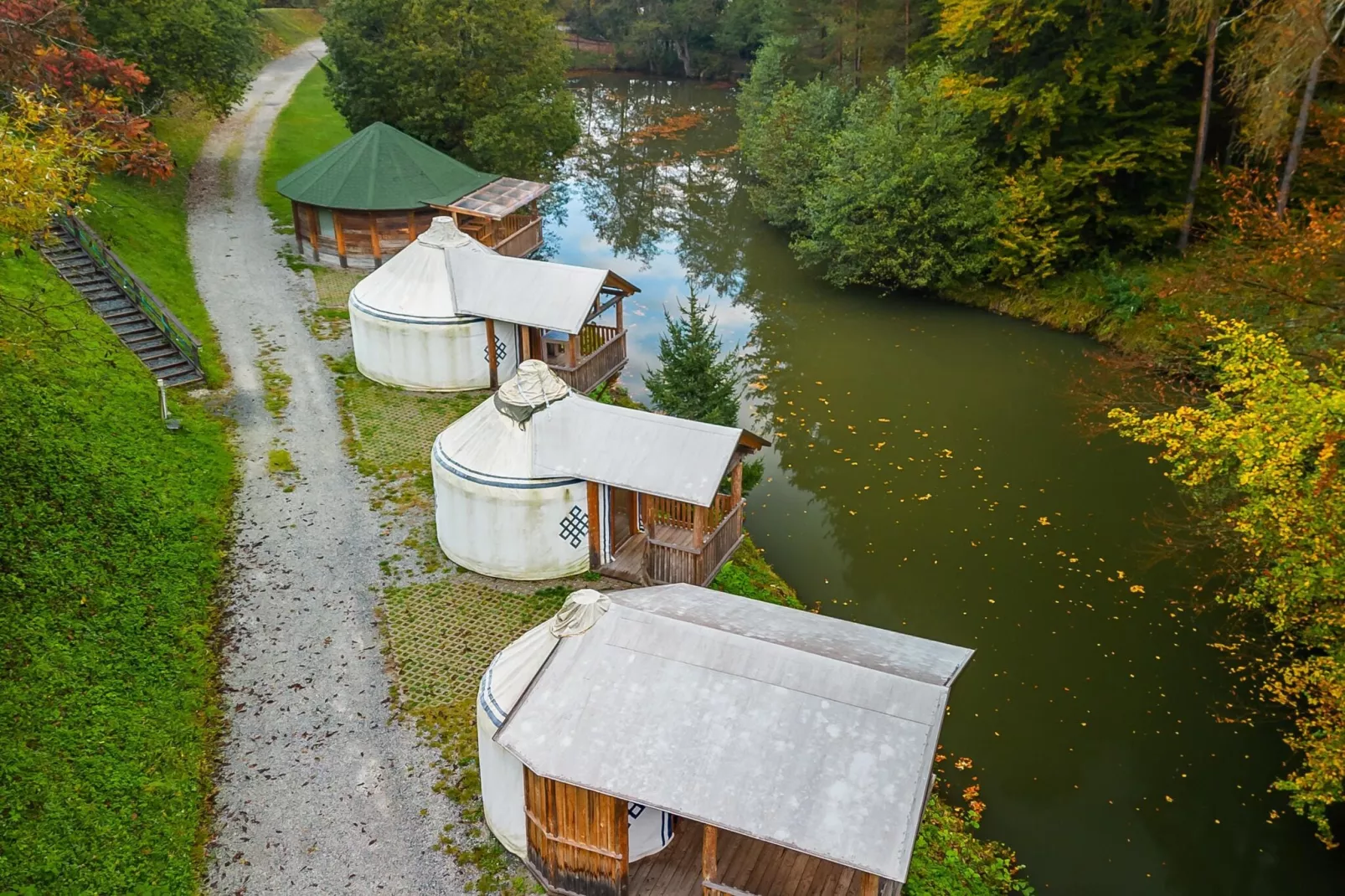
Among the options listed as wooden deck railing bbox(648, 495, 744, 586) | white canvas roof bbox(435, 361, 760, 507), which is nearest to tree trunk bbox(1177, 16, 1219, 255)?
wooden deck railing bbox(648, 495, 744, 586)

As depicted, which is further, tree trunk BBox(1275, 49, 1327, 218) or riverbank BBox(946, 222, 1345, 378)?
tree trunk BBox(1275, 49, 1327, 218)

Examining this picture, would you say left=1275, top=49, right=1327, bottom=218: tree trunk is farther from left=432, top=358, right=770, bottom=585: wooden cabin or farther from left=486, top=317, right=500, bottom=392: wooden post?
left=486, top=317, right=500, bottom=392: wooden post

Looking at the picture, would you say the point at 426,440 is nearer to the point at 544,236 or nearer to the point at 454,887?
the point at 454,887

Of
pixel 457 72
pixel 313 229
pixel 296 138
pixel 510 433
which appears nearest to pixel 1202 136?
pixel 510 433

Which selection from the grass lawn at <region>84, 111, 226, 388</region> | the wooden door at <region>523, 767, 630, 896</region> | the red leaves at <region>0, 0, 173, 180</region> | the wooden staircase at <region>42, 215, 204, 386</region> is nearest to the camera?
the wooden door at <region>523, 767, 630, 896</region>

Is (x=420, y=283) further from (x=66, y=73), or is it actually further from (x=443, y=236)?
(x=66, y=73)

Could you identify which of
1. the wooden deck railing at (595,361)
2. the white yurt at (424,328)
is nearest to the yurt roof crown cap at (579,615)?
the wooden deck railing at (595,361)

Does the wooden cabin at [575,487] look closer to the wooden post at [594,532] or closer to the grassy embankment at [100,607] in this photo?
the wooden post at [594,532]
